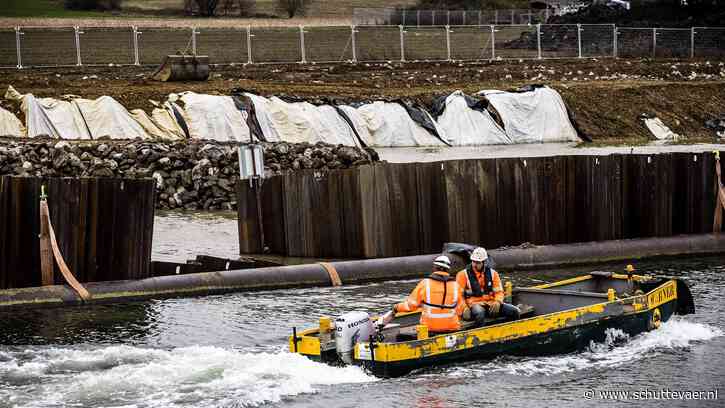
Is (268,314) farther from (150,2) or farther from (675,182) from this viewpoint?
(150,2)

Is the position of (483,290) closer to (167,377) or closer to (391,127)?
(167,377)

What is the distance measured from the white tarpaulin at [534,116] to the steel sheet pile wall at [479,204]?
20.1 meters

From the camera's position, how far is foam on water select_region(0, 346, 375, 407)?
1808 centimetres

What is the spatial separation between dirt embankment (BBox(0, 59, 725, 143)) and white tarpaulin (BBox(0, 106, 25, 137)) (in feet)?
17.9

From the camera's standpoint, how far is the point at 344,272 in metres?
26.5

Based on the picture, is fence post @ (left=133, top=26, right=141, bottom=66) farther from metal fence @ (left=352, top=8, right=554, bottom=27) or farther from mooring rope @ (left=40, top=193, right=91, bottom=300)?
mooring rope @ (left=40, top=193, right=91, bottom=300)

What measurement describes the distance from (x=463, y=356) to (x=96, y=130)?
2455 centimetres

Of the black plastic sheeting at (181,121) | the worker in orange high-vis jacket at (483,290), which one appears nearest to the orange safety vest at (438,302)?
the worker in orange high-vis jacket at (483,290)

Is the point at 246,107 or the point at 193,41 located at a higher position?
the point at 193,41

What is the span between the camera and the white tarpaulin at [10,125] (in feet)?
133

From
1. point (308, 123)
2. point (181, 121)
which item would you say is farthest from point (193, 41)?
point (181, 121)

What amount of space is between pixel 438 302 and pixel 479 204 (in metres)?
9.27

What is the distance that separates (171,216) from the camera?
34.7 metres

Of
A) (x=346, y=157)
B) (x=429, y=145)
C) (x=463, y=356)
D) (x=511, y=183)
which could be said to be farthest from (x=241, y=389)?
(x=429, y=145)
